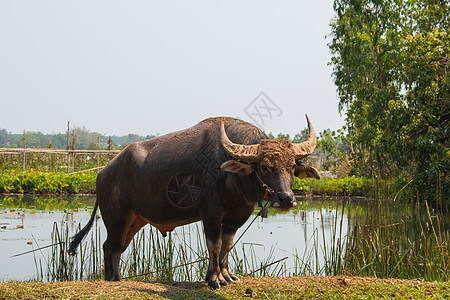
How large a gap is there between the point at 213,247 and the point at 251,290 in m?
0.49

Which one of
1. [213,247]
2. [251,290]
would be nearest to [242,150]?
[213,247]

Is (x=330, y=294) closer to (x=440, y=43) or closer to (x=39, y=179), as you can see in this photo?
(x=440, y=43)

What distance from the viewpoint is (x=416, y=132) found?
424 inches

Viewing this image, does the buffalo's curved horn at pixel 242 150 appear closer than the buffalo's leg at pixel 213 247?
Yes

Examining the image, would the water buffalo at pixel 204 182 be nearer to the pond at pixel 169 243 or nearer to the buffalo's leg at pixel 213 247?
the buffalo's leg at pixel 213 247

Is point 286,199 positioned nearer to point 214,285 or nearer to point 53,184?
point 214,285

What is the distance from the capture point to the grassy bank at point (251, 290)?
4.04 metres

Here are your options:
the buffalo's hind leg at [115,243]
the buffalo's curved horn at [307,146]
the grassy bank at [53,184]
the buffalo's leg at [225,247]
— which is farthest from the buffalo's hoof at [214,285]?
the grassy bank at [53,184]

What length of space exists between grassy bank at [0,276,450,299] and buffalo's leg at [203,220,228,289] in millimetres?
101

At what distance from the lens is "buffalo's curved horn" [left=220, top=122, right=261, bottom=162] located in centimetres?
421

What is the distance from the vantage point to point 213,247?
4.34 m

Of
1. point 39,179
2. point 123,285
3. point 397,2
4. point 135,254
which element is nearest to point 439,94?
point 135,254

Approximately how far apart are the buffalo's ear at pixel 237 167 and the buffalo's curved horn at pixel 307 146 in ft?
1.51

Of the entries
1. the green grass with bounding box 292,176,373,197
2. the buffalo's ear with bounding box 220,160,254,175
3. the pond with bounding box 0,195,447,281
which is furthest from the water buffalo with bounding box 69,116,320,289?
the green grass with bounding box 292,176,373,197
